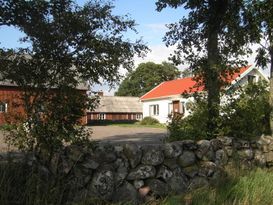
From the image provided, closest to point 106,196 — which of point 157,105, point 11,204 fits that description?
point 11,204

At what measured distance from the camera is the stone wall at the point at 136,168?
23.6 feet

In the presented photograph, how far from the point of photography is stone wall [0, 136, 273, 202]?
7207 mm

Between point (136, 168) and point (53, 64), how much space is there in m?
2.34

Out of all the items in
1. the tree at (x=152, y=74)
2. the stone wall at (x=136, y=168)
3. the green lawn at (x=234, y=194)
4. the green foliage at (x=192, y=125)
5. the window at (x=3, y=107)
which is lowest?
the green lawn at (x=234, y=194)

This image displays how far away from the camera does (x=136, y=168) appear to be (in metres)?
7.84

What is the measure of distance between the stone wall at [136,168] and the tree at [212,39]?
2048 millimetres

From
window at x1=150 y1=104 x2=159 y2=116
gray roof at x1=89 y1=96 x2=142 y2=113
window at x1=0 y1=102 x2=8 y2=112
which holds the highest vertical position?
gray roof at x1=89 y1=96 x2=142 y2=113

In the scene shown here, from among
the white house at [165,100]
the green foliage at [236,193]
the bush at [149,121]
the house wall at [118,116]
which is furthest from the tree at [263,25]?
the house wall at [118,116]

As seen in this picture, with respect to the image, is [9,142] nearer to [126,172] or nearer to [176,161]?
[126,172]

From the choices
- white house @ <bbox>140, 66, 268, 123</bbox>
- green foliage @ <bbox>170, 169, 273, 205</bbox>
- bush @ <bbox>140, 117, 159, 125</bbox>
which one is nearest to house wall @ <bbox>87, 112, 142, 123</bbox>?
white house @ <bbox>140, 66, 268, 123</bbox>

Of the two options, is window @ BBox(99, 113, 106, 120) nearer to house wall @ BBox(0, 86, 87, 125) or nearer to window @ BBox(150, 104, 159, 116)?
window @ BBox(150, 104, 159, 116)

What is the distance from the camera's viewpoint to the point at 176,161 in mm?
8508

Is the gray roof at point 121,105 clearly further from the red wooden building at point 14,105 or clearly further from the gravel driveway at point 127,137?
the red wooden building at point 14,105

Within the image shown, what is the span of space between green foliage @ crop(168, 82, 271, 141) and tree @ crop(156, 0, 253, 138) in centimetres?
19
